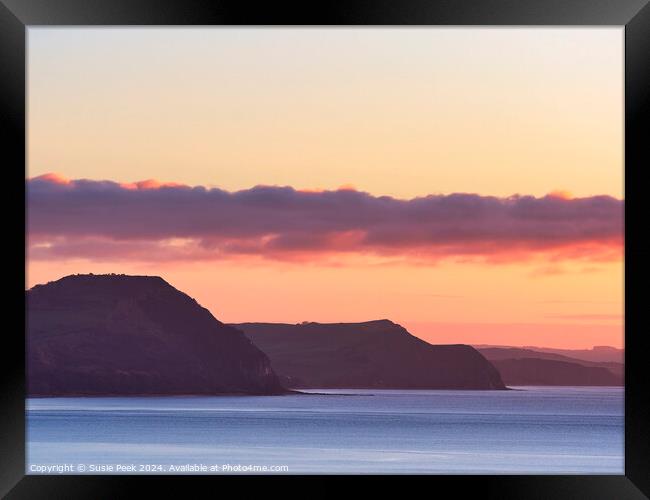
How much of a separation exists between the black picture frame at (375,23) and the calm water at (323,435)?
27949 millimetres

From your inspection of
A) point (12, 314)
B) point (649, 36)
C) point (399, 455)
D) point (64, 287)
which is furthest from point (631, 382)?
point (64, 287)

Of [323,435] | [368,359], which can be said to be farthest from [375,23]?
[368,359]

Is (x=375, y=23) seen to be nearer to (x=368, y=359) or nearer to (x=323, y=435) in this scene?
(x=323, y=435)

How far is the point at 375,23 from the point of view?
5.14 meters

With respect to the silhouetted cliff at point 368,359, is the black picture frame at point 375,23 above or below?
above

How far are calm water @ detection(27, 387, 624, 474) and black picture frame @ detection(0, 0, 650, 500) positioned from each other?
27949 mm

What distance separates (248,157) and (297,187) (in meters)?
8.60

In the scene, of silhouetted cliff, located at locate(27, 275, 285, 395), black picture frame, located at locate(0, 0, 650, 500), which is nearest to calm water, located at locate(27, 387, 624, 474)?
silhouetted cliff, located at locate(27, 275, 285, 395)

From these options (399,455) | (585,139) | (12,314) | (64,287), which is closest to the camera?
(12,314)

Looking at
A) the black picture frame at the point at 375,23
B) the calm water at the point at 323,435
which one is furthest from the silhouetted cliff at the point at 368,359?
the black picture frame at the point at 375,23

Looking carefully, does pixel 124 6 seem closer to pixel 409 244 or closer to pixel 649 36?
pixel 649 36

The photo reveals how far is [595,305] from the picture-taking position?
42.4 m

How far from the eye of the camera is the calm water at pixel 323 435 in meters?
38.3

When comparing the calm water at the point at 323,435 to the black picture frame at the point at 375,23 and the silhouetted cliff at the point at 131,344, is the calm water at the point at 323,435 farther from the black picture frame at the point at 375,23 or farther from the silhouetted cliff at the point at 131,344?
the black picture frame at the point at 375,23
